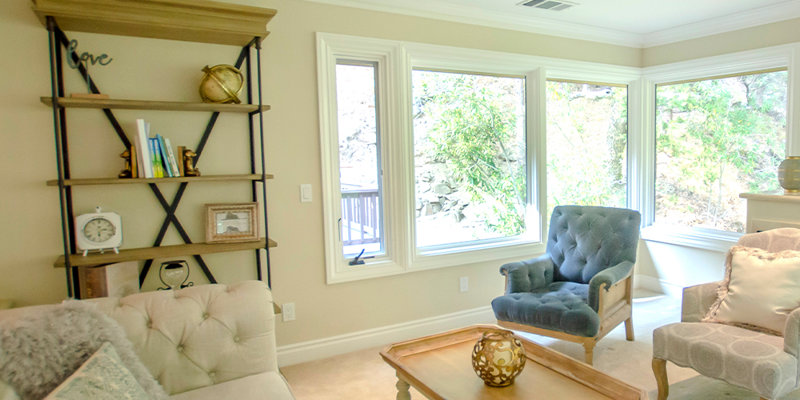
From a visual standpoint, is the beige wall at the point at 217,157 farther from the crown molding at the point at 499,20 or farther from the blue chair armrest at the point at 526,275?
the blue chair armrest at the point at 526,275

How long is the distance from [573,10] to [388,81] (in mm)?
1528

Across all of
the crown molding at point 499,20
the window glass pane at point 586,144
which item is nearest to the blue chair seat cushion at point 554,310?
the window glass pane at point 586,144

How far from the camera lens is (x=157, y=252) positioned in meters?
2.58

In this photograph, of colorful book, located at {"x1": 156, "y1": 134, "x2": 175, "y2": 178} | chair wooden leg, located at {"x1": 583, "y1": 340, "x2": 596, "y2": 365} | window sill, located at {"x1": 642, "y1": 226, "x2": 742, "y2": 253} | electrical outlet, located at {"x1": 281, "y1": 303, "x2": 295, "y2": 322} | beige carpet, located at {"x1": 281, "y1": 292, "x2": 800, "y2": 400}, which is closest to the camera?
colorful book, located at {"x1": 156, "y1": 134, "x2": 175, "y2": 178}

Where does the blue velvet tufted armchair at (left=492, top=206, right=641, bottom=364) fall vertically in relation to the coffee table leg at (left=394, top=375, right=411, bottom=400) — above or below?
above

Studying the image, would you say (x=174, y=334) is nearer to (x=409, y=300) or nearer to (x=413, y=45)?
(x=409, y=300)

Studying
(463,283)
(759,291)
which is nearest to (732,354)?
(759,291)

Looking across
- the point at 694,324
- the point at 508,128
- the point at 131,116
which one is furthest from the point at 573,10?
the point at 131,116

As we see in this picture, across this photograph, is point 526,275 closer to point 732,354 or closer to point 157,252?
point 732,354

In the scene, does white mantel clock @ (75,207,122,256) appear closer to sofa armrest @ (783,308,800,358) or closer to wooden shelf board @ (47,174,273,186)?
wooden shelf board @ (47,174,273,186)

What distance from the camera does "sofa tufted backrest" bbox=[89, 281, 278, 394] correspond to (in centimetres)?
176

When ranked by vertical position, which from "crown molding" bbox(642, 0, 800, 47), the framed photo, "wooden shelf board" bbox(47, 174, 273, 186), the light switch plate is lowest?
the framed photo

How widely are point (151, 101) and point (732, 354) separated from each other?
9.75 ft

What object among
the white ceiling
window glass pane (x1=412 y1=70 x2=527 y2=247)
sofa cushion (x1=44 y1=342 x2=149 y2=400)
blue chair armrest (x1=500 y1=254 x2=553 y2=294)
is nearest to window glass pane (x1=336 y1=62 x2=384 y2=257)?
window glass pane (x1=412 y1=70 x2=527 y2=247)
